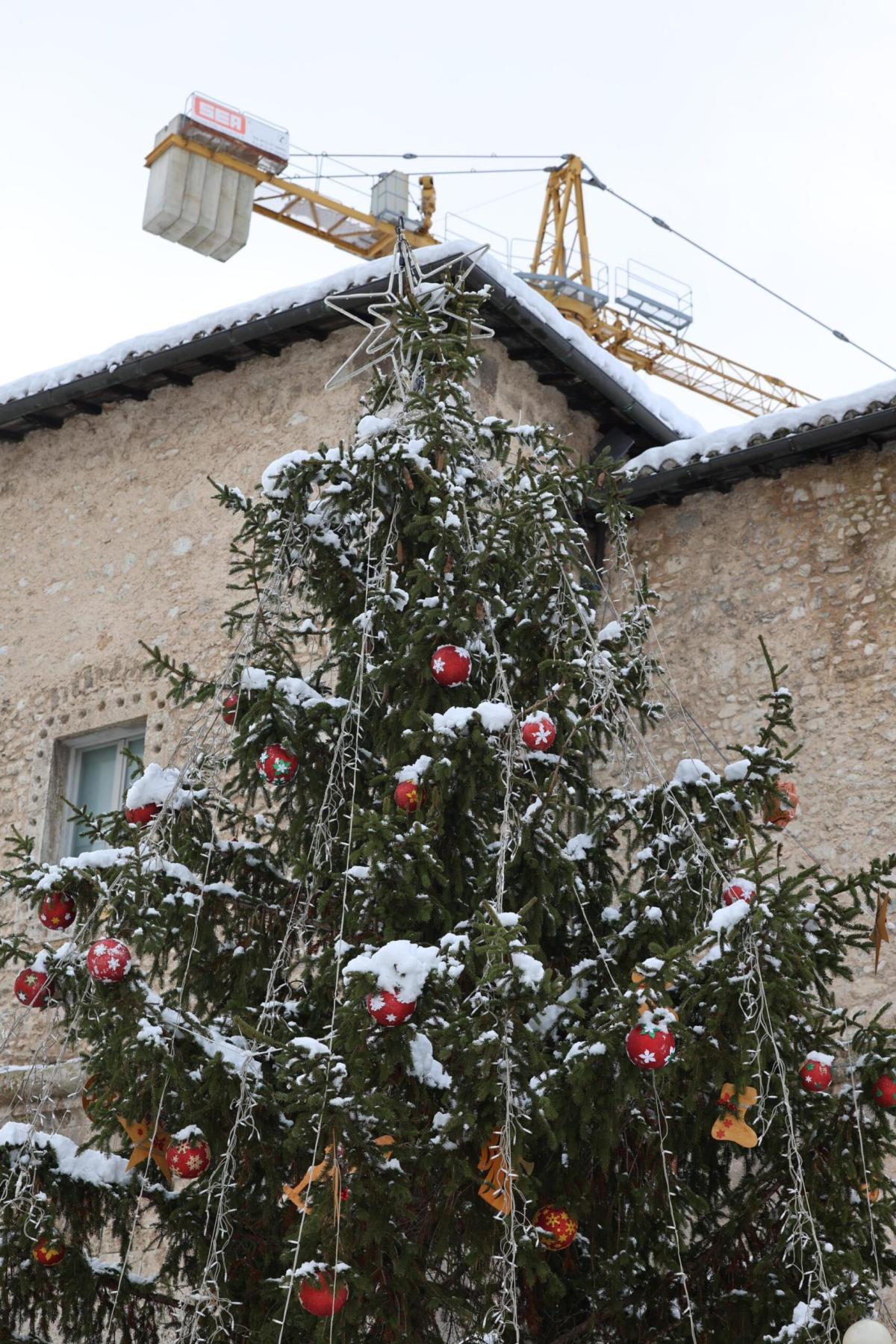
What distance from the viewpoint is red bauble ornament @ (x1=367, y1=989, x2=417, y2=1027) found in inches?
140

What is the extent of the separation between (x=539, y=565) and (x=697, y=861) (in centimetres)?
97

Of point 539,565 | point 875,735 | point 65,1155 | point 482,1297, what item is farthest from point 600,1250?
point 875,735

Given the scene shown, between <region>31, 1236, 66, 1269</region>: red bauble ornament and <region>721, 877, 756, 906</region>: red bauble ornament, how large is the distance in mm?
1806

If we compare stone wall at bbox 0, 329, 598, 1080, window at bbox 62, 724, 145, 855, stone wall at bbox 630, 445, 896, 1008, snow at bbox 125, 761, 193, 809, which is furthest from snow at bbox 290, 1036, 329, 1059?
window at bbox 62, 724, 145, 855

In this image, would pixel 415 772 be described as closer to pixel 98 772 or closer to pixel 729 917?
pixel 729 917

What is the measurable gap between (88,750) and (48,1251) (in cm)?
437

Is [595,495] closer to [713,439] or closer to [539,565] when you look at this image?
[539,565]

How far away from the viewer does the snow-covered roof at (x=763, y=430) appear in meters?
7.08

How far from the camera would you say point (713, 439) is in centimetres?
756

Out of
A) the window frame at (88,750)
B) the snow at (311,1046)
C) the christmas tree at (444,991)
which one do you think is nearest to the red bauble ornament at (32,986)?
the christmas tree at (444,991)

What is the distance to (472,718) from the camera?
4105 millimetres

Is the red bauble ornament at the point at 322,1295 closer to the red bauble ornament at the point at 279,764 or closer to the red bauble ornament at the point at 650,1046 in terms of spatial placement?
the red bauble ornament at the point at 650,1046

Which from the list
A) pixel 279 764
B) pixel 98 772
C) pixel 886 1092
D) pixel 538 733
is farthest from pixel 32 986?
pixel 98 772

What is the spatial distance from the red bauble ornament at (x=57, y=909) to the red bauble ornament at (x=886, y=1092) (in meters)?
2.00
